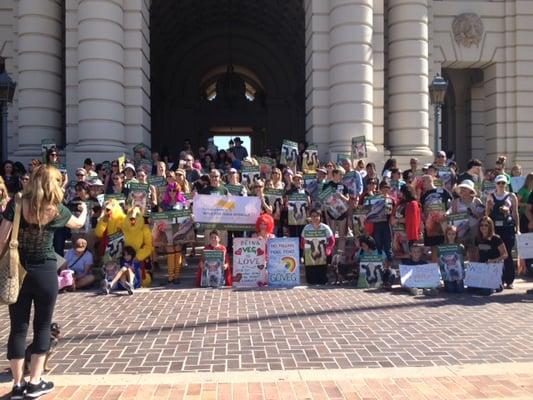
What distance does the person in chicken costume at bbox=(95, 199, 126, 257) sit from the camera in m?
12.2

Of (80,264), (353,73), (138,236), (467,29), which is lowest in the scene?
(80,264)

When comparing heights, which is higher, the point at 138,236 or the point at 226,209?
the point at 226,209

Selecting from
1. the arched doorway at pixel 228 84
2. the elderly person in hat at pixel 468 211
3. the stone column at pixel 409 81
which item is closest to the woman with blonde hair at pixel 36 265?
the elderly person in hat at pixel 468 211

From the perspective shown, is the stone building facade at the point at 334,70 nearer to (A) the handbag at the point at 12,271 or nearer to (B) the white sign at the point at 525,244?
(B) the white sign at the point at 525,244

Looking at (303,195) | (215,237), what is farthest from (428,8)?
(215,237)

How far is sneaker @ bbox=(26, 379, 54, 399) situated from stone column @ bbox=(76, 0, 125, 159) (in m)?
13.5

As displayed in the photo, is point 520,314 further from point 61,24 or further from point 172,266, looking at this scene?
point 61,24

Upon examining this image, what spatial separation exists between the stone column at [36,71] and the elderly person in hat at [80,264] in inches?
372

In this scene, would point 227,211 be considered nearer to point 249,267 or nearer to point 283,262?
point 249,267

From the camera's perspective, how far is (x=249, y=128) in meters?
37.3

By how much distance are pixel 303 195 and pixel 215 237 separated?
2213mm

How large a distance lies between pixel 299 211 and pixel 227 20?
935 inches

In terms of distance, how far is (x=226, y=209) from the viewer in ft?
41.2

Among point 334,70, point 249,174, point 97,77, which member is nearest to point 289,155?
point 249,174
